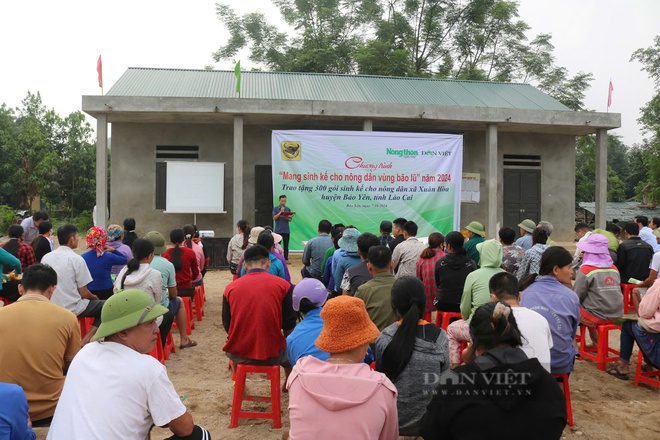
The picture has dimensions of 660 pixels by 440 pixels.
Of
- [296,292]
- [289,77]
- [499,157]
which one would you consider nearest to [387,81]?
[289,77]

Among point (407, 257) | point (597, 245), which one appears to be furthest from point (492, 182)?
point (597, 245)

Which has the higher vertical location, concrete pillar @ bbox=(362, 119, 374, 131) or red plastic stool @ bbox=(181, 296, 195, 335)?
concrete pillar @ bbox=(362, 119, 374, 131)

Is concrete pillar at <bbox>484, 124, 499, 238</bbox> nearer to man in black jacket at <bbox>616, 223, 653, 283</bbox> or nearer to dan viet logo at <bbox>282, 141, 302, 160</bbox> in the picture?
dan viet logo at <bbox>282, 141, 302, 160</bbox>

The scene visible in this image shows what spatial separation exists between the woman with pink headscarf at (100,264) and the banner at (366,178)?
5833 mm

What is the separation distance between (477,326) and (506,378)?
30cm

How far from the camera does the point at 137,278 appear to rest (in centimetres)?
465

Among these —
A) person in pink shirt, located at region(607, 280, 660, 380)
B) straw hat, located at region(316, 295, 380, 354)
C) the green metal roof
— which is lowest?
person in pink shirt, located at region(607, 280, 660, 380)

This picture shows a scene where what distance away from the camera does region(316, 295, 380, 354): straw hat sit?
88.7 inches

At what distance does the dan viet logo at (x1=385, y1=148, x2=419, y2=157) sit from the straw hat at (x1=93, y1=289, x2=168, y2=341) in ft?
31.6

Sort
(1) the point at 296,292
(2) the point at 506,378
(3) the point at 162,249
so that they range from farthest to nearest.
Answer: (3) the point at 162,249
(1) the point at 296,292
(2) the point at 506,378

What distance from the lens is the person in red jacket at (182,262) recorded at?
5.88m

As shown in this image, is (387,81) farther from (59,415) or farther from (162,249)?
(59,415)

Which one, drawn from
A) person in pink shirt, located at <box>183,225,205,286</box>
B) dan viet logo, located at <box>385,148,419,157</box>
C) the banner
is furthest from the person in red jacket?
dan viet logo, located at <box>385,148,419,157</box>

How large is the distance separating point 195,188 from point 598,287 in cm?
940
